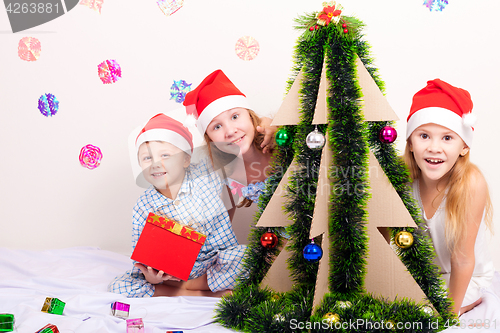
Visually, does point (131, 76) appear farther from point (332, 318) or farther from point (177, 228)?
point (332, 318)

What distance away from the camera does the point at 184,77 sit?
1.87m

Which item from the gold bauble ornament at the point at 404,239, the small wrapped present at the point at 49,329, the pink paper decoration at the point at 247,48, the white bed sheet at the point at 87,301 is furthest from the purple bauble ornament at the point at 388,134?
the small wrapped present at the point at 49,329

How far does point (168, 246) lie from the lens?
137 cm

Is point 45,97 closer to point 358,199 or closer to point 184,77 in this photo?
point 184,77

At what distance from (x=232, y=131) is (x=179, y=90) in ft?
1.75

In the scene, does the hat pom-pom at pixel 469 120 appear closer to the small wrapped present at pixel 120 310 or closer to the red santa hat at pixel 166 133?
the red santa hat at pixel 166 133

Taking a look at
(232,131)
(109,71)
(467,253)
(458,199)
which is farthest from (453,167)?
(109,71)

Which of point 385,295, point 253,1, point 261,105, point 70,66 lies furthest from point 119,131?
point 385,295

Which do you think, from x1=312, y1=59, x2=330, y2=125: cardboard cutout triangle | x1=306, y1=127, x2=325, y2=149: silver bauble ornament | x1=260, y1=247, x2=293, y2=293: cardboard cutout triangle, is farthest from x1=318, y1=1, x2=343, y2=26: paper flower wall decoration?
x1=260, y1=247, x2=293, y2=293: cardboard cutout triangle

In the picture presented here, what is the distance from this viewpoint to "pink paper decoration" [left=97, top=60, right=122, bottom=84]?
1924 mm

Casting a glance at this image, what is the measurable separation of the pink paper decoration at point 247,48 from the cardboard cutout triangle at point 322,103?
2.68 ft

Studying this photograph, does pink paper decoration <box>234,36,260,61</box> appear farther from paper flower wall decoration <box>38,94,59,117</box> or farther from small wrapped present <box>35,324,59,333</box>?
small wrapped present <box>35,324,59,333</box>

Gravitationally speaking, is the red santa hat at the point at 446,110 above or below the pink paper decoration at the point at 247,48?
below

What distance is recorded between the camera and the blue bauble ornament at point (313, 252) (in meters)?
1.01
